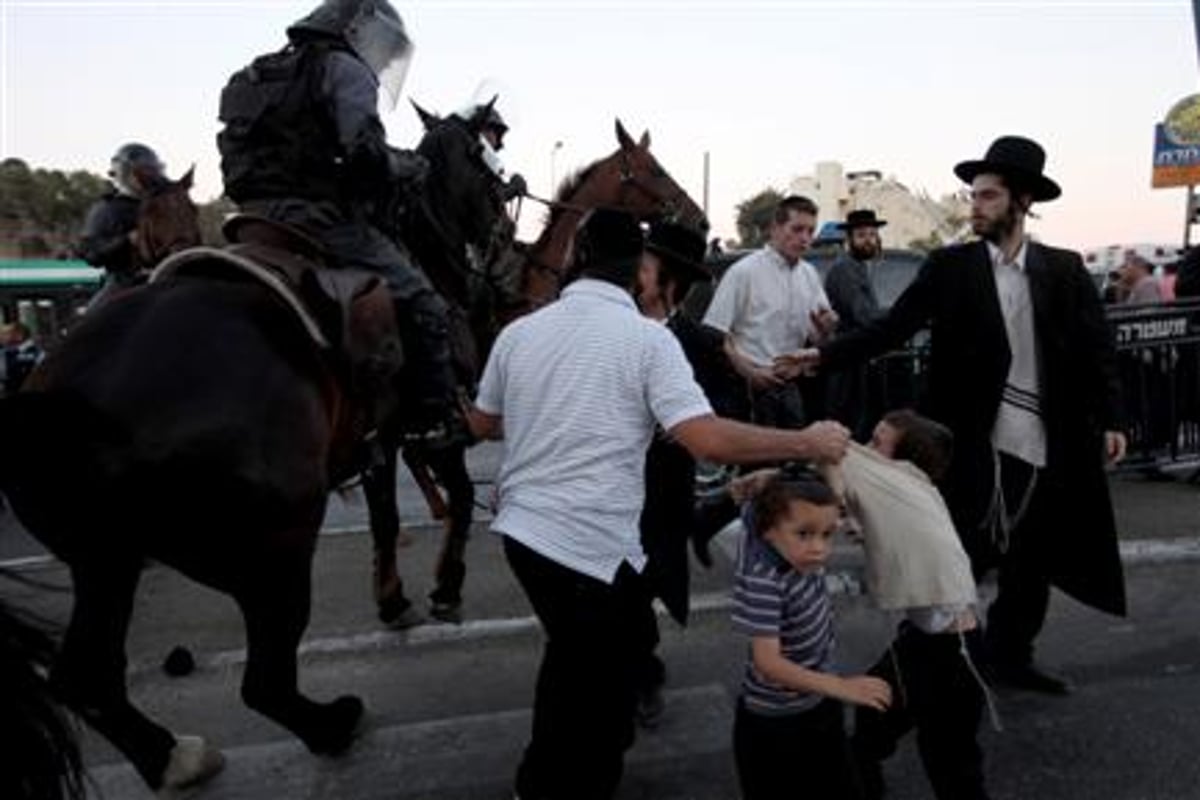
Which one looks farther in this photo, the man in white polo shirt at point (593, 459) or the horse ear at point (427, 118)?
the horse ear at point (427, 118)

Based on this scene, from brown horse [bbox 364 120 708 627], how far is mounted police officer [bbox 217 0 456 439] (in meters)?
0.78

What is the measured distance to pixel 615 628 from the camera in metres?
3.07

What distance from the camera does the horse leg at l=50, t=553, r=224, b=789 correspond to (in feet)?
11.1

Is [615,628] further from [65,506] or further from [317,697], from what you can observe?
[317,697]

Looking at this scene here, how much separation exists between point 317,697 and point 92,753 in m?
0.86

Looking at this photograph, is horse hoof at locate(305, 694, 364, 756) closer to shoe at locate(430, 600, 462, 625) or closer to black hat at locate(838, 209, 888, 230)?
shoe at locate(430, 600, 462, 625)

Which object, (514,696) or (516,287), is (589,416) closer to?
(514,696)

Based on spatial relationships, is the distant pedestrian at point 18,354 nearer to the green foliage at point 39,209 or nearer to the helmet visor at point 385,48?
the helmet visor at point 385,48

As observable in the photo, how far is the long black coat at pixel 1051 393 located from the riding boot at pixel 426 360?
5.20 ft

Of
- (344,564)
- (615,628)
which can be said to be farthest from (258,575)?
(344,564)

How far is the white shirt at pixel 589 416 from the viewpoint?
2.97m

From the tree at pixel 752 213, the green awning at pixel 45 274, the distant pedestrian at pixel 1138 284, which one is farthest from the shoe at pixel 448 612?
the tree at pixel 752 213

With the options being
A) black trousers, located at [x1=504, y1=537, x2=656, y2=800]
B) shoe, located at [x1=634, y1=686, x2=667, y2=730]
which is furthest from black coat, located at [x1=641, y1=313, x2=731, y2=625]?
black trousers, located at [x1=504, y1=537, x2=656, y2=800]

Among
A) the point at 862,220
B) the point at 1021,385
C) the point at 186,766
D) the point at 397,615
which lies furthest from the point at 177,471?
the point at 862,220
